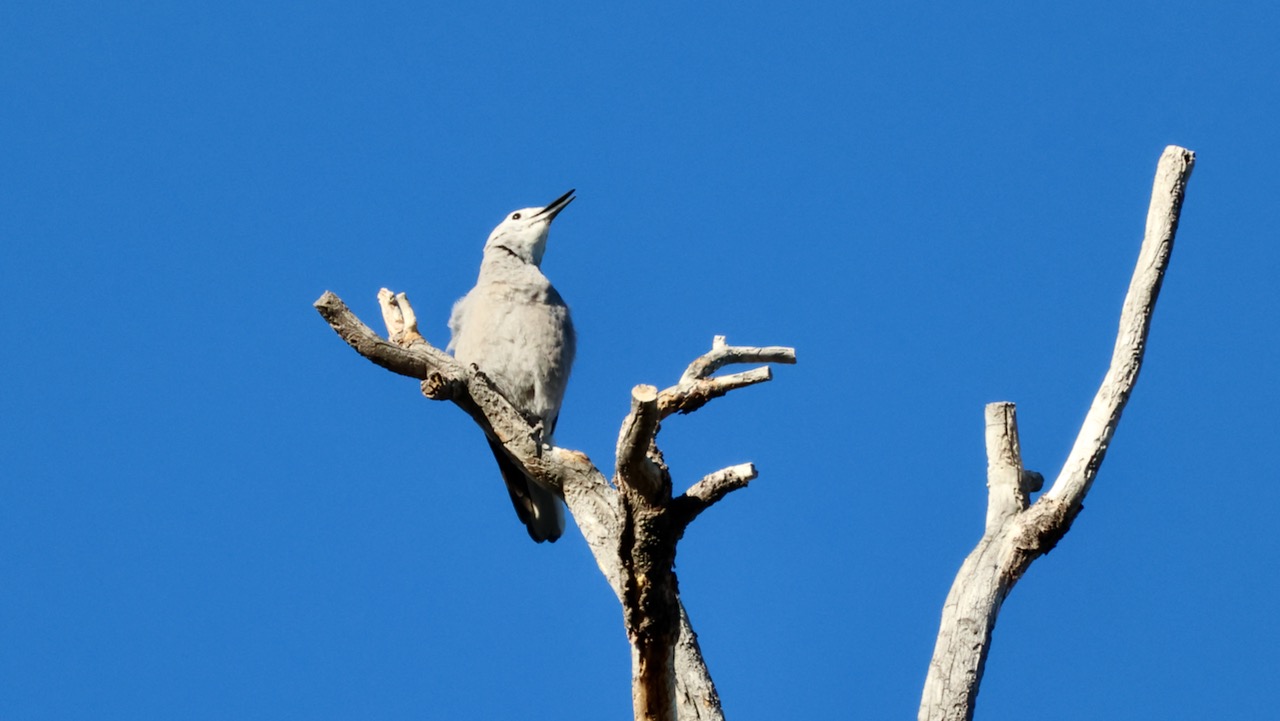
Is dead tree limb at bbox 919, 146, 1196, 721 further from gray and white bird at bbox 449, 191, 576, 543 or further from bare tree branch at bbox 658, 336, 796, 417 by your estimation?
gray and white bird at bbox 449, 191, 576, 543

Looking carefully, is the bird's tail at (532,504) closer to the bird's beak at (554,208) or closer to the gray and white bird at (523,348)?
the gray and white bird at (523,348)

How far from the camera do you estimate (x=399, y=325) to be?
19.9 ft

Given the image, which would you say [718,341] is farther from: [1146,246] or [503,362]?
[503,362]

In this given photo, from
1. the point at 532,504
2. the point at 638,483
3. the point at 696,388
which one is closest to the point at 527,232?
the point at 532,504

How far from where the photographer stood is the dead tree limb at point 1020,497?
4797 mm

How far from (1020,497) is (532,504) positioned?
283cm

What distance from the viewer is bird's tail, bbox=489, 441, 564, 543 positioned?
278 inches

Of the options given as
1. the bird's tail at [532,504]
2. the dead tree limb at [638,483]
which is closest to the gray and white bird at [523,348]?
the bird's tail at [532,504]

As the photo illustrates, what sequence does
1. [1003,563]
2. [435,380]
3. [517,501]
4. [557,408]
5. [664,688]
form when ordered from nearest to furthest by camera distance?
[664,688] → [1003,563] → [435,380] → [517,501] → [557,408]

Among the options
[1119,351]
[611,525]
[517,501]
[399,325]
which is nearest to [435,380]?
[399,325]

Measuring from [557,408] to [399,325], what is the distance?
1.81 m

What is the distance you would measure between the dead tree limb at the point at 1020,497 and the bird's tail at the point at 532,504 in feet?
8.65

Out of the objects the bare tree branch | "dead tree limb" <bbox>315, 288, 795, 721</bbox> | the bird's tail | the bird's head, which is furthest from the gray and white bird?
the bare tree branch

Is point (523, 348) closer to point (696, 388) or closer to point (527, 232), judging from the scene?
point (527, 232)
